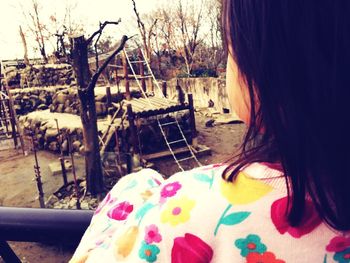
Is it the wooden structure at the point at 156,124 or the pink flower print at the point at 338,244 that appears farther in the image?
the wooden structure at the point at 156,124

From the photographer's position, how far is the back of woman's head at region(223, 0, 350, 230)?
16.8 inches

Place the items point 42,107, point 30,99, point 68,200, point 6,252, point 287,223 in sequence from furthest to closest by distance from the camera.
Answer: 1. point 30,99
2. point 42,107
3. point 68,200
4. point 6,252
5. point 287,223

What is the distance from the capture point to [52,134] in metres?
9.52

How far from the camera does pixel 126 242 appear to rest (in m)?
0.51

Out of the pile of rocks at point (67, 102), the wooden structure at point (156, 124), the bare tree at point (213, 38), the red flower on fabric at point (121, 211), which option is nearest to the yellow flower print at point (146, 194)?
the red flower on fabric at point (121, 211)

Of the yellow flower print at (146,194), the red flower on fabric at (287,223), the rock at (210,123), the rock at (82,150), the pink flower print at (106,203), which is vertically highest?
the red flower on fabric at (287,223)

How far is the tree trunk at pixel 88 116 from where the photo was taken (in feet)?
18.5

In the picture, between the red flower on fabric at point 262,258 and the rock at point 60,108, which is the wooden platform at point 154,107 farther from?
the red flower on fabric at point 262,258

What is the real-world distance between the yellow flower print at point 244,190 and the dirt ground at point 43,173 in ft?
16.0

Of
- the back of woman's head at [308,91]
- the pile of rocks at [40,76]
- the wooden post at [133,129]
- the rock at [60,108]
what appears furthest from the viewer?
the pile of rocks at [40,76]

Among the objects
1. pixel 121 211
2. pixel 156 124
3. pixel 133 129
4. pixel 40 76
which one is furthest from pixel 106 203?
pixel 40 76

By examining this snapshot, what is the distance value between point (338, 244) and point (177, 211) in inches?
7.7

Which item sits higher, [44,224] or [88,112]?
[44,224]

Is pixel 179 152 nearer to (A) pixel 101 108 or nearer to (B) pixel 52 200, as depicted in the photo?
(A) pixel 101 108
